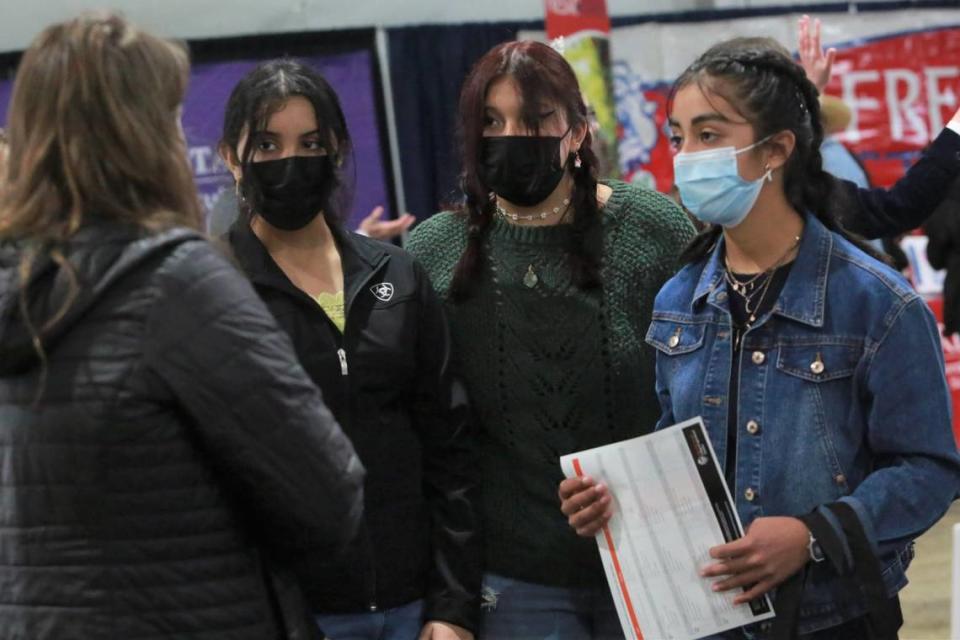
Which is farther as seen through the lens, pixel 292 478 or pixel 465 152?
pixel 465 152

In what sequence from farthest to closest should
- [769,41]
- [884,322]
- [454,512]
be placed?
[454,512] → [769,41] → [884,322]

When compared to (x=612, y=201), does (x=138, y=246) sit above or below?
above

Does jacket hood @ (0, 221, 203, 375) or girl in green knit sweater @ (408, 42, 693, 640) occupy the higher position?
jacket hood @ (0, 221, 203, 375)

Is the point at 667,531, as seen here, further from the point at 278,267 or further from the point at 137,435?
the point at 137,435

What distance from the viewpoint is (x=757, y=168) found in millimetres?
2266

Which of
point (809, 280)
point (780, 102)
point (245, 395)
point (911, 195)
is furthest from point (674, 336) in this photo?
point (911, 195)

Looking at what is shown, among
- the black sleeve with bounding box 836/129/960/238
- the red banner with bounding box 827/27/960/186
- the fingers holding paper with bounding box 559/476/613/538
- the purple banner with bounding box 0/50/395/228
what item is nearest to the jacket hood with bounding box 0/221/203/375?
the fingers holding paper with bounding box 559/476/613/538

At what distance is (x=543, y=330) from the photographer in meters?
2.63

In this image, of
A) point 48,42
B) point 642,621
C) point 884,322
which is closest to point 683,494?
point 642,621

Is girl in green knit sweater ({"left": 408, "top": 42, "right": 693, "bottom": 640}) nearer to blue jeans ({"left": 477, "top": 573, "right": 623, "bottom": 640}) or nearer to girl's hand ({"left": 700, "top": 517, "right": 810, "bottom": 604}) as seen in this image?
blue jeans ({"left": 477, "top": 573, "right": 623, "bottom": 640})

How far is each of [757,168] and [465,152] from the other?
2.10 feet

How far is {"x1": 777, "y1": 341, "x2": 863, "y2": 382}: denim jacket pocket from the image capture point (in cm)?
213

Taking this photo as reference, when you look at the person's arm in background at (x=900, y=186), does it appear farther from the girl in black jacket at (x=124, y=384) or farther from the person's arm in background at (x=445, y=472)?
the girl in black jacket at (x=124, y=384)

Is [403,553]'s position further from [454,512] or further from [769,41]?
[769,41]
